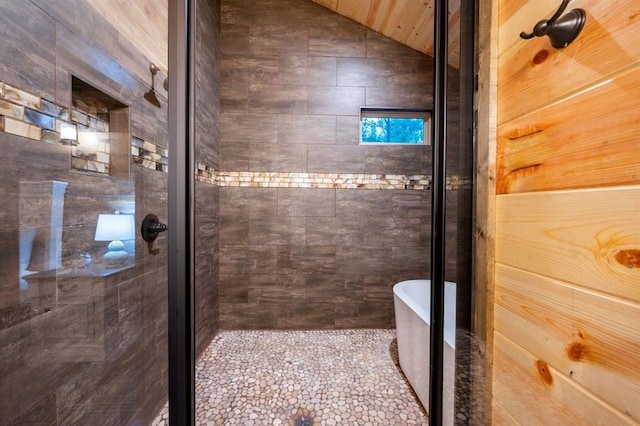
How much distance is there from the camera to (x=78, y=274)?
0.90 metres

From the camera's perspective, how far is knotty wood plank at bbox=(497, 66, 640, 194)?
0.44 meters

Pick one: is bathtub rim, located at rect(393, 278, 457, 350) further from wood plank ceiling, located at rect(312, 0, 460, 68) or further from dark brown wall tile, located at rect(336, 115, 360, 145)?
wood plank ceiling, located at rect(312, 0, 460, 68)

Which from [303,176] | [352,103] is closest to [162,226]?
[303,176]

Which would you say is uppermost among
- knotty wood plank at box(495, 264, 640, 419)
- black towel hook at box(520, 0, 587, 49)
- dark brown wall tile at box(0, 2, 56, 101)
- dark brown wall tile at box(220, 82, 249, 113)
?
dark brown wall tile at box(220, 82, 249, 113)

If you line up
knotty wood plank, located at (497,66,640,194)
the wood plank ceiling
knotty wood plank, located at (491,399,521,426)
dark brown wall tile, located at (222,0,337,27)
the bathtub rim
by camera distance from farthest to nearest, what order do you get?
dark brown wall tile, located at (222,0,337,27), the wood plank ceiling, the bathtub rim, knotty wood plank, located at (491,399,521,426), knotty wood plank, located at (497,66,640,194)

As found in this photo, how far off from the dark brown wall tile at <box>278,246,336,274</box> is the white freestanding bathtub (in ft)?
2.34

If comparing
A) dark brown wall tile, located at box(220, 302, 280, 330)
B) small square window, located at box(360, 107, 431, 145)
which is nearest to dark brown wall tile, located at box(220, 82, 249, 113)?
small square window, located at box(360, 107, 431, 145)

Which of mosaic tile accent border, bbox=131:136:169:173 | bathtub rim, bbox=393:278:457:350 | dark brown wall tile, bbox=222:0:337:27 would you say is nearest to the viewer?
bathtub rim, bbox=393:278:457:350

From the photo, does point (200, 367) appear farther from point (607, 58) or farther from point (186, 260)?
point (607, 58)

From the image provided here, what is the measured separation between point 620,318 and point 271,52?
8.79 ft

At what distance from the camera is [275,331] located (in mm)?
2330

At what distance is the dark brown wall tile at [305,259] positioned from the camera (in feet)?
7.81

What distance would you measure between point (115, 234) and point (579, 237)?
4.88ft

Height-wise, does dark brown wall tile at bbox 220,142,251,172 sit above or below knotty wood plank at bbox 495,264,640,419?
above
